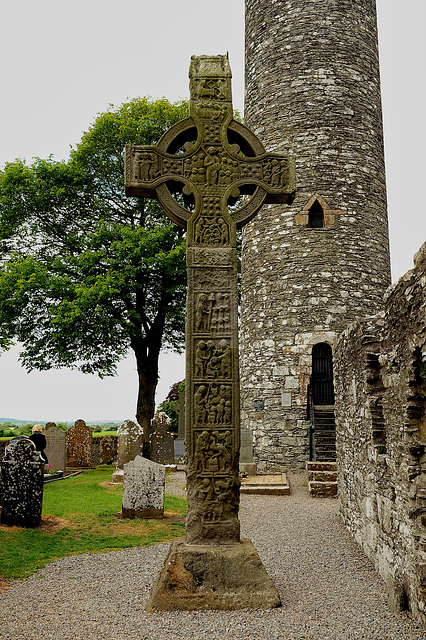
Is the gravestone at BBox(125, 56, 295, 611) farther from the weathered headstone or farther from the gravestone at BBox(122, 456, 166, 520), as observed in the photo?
the weathered headstone

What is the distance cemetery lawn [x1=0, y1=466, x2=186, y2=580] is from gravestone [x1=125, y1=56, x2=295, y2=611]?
6.90ft

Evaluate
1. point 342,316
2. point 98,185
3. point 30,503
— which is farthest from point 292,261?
point 30,503

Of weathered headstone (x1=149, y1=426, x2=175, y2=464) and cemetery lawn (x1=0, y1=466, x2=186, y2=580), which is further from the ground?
weathered headstone (x1=149, y1=426, x2=175, y2=464)

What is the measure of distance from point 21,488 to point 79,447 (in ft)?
33.4

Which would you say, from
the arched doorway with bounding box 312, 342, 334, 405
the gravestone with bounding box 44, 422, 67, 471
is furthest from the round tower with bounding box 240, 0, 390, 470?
the gravestone with bounding box 44, 422, 67, 471

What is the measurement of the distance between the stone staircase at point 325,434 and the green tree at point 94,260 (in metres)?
5.72

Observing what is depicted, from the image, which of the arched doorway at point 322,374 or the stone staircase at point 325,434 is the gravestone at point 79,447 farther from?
the stone staircase at point 325,434

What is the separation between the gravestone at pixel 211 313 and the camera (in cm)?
382

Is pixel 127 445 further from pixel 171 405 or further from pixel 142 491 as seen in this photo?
pixel 171 405

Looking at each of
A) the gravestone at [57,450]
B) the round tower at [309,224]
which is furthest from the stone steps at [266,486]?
the gravestone at [57,450]

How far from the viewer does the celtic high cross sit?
412cm

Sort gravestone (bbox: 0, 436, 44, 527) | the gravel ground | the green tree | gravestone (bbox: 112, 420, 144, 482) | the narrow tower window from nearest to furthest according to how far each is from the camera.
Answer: the gravel ground → gravestone (bbox: 0, 436, 44, 527) → gravestone (bbox: 112, 420, 144, 482) → the narrow tower window → the green tree

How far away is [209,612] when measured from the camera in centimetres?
367

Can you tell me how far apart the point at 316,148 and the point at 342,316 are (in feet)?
14.7
